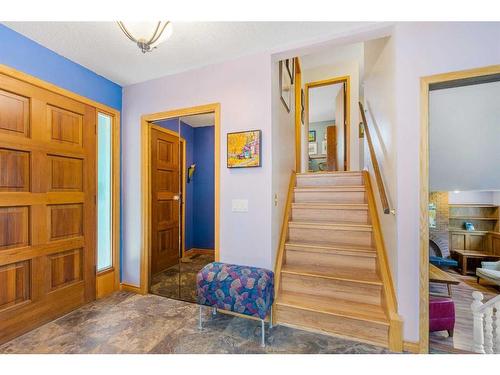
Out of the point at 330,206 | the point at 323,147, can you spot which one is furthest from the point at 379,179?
the point at 323,147

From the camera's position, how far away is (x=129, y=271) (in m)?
2.74

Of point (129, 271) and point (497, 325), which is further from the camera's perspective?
point (129, 271)

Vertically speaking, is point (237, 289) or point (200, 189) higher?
point (200, 189)

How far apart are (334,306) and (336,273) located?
30cm

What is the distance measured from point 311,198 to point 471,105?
176cm

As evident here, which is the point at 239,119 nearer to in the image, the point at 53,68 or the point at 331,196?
the point at 331,196

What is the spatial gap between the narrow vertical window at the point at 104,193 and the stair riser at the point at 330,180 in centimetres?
261

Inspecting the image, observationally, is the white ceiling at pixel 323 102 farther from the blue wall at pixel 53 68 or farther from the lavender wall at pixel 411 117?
the blue wall at pixel 53 68

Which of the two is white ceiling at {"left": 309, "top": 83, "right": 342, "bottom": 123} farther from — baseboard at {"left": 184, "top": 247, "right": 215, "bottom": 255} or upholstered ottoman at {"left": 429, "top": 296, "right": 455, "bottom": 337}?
upholstered ottoman at {"left": 429, "top": 296, "right": 455, "bottom": 337}

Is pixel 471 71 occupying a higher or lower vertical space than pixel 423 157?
higher

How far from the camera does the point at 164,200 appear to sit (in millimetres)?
2859

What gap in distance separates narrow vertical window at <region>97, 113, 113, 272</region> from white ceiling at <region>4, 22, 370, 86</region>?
0.68m
